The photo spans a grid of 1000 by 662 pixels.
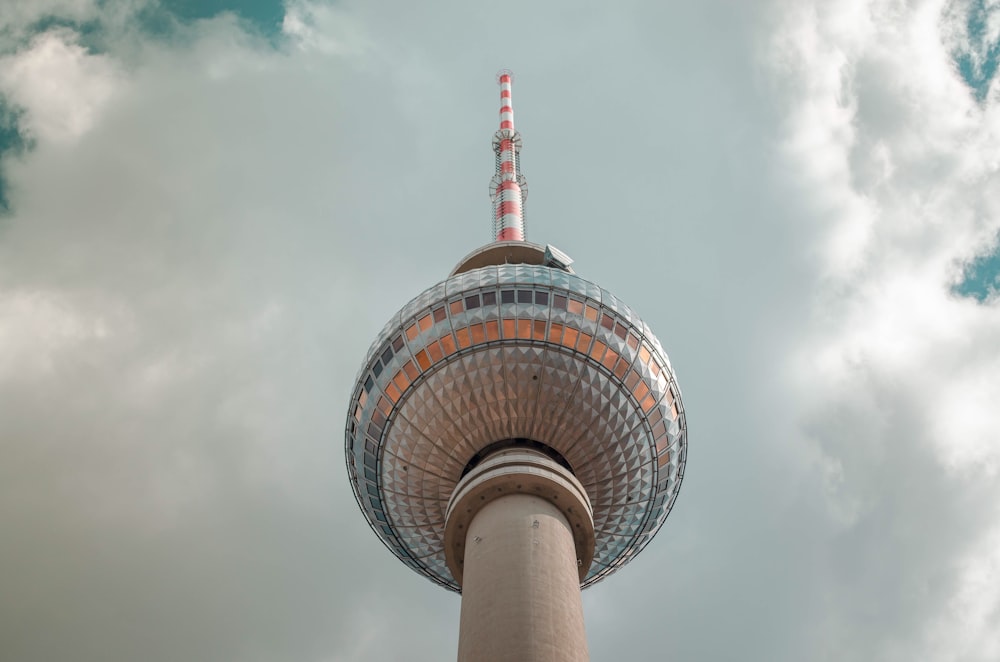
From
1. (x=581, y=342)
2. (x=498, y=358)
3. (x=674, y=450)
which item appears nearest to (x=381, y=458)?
(x=498, y=358)

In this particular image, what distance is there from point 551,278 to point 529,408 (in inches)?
214

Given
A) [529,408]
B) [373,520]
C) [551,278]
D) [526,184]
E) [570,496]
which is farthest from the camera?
[526,184]

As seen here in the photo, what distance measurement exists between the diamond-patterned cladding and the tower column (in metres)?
2.11

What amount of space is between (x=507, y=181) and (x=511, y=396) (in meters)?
21.6

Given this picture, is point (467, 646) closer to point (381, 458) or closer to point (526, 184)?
point (381, 458)

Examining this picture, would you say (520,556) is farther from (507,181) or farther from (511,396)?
(507,181)

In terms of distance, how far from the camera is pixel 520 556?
26938 mm

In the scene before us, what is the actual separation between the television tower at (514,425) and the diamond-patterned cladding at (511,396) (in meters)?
0.05

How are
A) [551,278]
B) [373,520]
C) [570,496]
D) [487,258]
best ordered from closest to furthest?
[570,496] < [551,278] < [373,520] < [487,258]

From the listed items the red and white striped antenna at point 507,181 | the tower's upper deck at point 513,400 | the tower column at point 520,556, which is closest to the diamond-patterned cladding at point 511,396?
the tower's upper deck at point 513,400

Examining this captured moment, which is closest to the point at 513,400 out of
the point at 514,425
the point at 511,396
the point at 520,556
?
the point at 511,396

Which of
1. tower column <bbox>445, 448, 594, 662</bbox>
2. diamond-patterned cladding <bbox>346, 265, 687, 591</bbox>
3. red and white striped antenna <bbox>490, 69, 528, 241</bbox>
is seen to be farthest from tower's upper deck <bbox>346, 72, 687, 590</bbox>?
red and white striped antenna <bbox>490, 69, 528, 241</bbox>

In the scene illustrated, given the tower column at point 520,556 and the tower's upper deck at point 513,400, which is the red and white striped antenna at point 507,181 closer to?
the tower's upper deck at point 513,400

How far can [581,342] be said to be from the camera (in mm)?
32500
